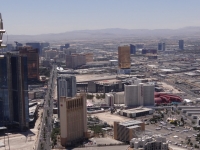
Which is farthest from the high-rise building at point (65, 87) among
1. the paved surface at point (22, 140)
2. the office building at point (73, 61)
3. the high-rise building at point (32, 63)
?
the office building at point (73, 61)

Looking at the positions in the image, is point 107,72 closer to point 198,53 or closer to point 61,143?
point 198,53

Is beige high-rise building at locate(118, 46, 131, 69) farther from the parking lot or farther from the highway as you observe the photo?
the parking lot

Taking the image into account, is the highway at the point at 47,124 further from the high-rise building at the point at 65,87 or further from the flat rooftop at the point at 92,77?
the flat rooftop at the point at 92,77

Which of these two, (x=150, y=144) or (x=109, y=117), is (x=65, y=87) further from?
(x=150, y=144)

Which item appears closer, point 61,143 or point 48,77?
point 61,143

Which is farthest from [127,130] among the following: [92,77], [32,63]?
[92,77]

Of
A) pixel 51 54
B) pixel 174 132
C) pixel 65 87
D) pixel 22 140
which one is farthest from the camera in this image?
pixel 51 54

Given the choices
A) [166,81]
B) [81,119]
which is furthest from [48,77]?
[81,119]
